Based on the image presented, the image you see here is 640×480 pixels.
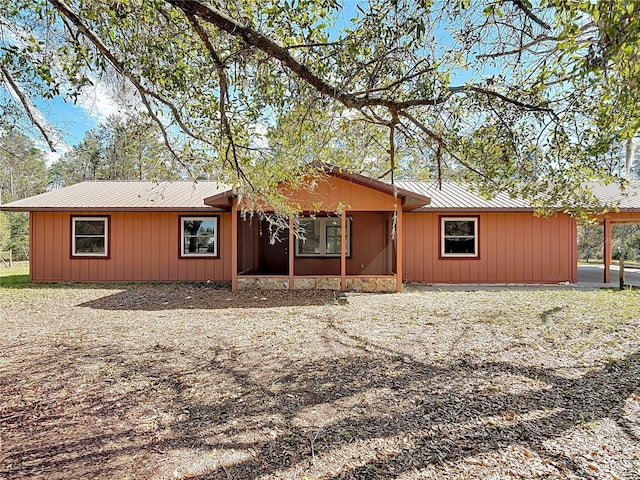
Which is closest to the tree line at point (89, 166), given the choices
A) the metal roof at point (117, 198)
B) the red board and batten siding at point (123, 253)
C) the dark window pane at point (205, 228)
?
the metal roof at point (117, 198)

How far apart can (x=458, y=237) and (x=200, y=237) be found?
791cm

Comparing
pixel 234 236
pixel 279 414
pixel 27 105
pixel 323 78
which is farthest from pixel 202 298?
pixel 279 414

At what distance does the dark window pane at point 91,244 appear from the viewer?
1218 cm

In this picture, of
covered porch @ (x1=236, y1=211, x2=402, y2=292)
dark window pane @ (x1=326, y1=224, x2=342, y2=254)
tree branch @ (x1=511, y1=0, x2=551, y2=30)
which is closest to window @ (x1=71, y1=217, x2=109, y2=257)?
covered porch @ (x1=236, y1=211, x2=402, y2=292)

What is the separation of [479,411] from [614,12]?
3.06m

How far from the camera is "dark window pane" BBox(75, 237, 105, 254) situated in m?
12.2

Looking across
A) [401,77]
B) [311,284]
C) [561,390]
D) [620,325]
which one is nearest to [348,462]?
[561,390]

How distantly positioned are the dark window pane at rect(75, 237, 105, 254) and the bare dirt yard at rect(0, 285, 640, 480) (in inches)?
209

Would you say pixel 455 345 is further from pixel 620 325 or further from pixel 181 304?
pixel 181 304

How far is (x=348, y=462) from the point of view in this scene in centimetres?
255

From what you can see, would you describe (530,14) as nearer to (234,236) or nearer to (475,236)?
(234,236)

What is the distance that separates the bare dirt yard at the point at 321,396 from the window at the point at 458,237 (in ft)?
16.3

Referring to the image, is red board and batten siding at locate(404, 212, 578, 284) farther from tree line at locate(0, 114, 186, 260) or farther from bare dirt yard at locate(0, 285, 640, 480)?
tree line at locate(0, 114, 186, 260)

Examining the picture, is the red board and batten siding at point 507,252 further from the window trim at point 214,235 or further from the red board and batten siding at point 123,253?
the red board and batten siding at point 123,253
